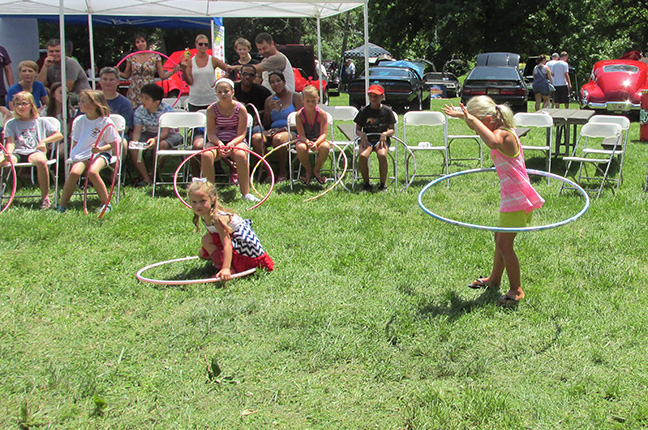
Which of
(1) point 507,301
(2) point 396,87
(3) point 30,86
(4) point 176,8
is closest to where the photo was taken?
(1) point 507,301

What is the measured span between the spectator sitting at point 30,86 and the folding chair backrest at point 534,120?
643cm

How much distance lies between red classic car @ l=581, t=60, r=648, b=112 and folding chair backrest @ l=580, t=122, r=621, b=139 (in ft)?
23.0

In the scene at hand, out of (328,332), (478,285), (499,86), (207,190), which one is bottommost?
(328,332)

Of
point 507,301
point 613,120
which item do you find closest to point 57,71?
point 507,301

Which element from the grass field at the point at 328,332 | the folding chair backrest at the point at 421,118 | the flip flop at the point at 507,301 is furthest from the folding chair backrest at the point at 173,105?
the flip flop at the point at 507,301

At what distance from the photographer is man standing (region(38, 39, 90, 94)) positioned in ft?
28.4

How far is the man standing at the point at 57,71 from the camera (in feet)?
28.4

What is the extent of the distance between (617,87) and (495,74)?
127 inches

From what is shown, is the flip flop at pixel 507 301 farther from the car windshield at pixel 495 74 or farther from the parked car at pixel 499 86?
the car windshield at pixel 495 74

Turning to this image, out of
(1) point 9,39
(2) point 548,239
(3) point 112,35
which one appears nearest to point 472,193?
(2) point 548,239

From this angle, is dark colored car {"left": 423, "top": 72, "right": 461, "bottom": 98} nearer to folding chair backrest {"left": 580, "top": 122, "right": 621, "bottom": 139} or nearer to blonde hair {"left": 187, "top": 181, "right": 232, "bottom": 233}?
folding chair backrest {"left": 580, "top": 122, "right": 621, "bottom": 139}

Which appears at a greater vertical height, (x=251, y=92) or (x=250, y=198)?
(x=251, y=92)

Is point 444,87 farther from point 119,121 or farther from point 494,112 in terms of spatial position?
point 494,112

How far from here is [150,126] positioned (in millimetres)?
8383
